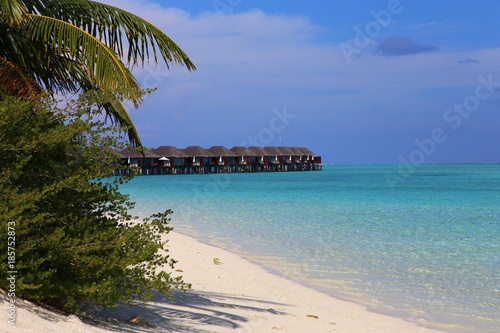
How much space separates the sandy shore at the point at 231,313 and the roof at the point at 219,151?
308 ft

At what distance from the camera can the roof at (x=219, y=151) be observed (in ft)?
346

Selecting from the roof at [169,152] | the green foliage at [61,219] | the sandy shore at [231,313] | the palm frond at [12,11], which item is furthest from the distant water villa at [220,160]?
the green foliage at [61,219]

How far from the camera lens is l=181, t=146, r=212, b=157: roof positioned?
10281cm

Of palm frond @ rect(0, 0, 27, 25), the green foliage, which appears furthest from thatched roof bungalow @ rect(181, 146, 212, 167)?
the green foliage

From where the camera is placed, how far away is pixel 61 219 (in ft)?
16.7

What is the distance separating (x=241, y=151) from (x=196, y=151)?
9.62m

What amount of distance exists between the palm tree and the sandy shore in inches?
76.8

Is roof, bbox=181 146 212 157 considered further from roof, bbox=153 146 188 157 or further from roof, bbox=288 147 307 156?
roof, bbox=288 147 307 156

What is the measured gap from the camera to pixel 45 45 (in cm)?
671

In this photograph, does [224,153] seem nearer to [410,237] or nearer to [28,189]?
[410,237]

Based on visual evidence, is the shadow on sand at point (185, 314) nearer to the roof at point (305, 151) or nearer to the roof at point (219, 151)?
the roof at point (219, 151)

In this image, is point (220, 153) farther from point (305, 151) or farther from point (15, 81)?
point (15, 81)

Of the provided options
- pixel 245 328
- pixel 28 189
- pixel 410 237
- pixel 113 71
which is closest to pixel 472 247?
pixel 410 237

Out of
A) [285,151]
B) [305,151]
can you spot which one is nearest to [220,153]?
[285,151]
